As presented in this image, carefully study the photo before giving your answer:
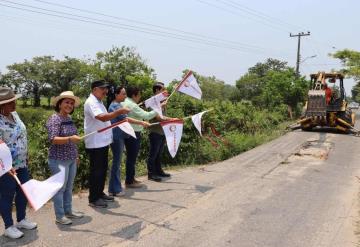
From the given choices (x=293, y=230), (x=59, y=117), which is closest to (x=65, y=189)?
(x=59, y=117)

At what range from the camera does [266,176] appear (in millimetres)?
9117

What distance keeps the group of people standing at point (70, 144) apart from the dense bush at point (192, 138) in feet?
4.55

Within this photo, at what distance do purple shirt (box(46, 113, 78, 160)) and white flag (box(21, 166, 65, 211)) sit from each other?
0.52 m

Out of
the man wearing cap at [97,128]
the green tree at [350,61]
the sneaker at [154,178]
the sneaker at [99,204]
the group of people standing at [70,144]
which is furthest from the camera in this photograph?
the green tree at [350,61]

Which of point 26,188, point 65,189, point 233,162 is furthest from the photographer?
point 233,162

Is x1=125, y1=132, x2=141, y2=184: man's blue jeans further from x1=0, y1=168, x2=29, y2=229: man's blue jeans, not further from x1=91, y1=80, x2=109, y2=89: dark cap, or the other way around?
x1=0, y1=168, x2=29, y2=229: man's blue jeans

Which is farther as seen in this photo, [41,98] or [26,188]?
[41,98]

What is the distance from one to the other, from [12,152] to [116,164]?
86.5 inches

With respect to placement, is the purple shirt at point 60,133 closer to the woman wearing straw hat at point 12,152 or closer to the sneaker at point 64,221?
the woman wearing straw hat at point 12,152

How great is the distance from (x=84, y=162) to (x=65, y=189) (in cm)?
237

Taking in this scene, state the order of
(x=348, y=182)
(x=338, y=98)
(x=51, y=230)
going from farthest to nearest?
(x=338, y=98)
(x=348, y=182)
(x=51, y=230)

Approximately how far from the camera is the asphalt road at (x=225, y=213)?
5180mm

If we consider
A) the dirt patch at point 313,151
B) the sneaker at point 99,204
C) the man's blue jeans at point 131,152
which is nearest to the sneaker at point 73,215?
the sneaker at point 99,204

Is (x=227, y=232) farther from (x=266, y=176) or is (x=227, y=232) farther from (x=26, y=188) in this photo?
(x=266, y=176)
